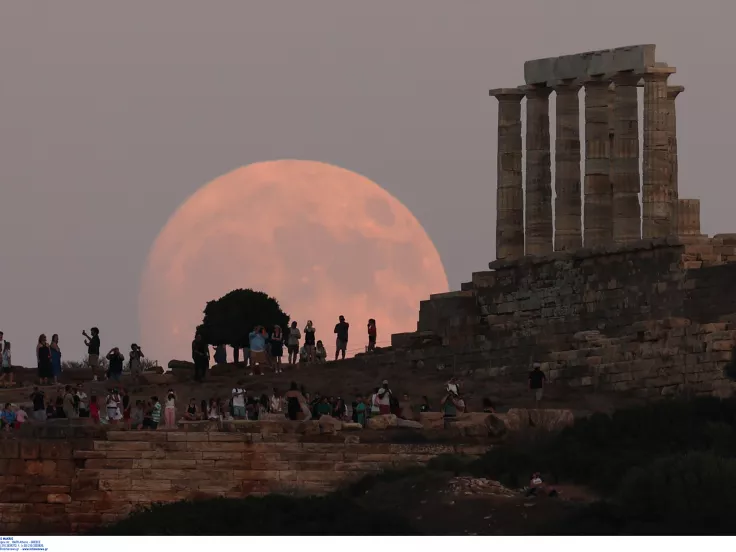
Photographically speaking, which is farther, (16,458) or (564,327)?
(564,327)

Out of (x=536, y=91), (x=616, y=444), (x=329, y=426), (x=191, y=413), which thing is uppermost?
(x=536, y=91)

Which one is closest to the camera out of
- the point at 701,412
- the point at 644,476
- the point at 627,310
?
the point at 644,476

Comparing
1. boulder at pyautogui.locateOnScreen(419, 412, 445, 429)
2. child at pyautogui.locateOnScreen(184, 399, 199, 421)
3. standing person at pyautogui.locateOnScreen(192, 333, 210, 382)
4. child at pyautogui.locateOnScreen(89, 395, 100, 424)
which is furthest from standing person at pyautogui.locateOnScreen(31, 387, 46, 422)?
standing person at pyautogui.locateOnScreen(192, 333, 210, 382)

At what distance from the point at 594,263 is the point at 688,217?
2.46 meters

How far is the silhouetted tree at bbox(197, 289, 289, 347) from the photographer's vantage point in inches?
4058

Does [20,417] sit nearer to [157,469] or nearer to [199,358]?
[157,469]

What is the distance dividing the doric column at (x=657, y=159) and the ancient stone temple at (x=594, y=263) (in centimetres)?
3

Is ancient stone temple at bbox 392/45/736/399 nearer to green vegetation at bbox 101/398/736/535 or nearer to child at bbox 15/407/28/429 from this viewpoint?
green vegetation at bbox 101/398/736/535

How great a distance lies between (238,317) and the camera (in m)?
103

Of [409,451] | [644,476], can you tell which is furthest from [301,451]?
[644,476]

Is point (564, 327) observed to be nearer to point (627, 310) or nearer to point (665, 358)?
point (627, 310)

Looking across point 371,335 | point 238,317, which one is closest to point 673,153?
point 371,335

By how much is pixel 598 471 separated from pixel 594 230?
19.9 metres

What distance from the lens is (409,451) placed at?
70250mm
